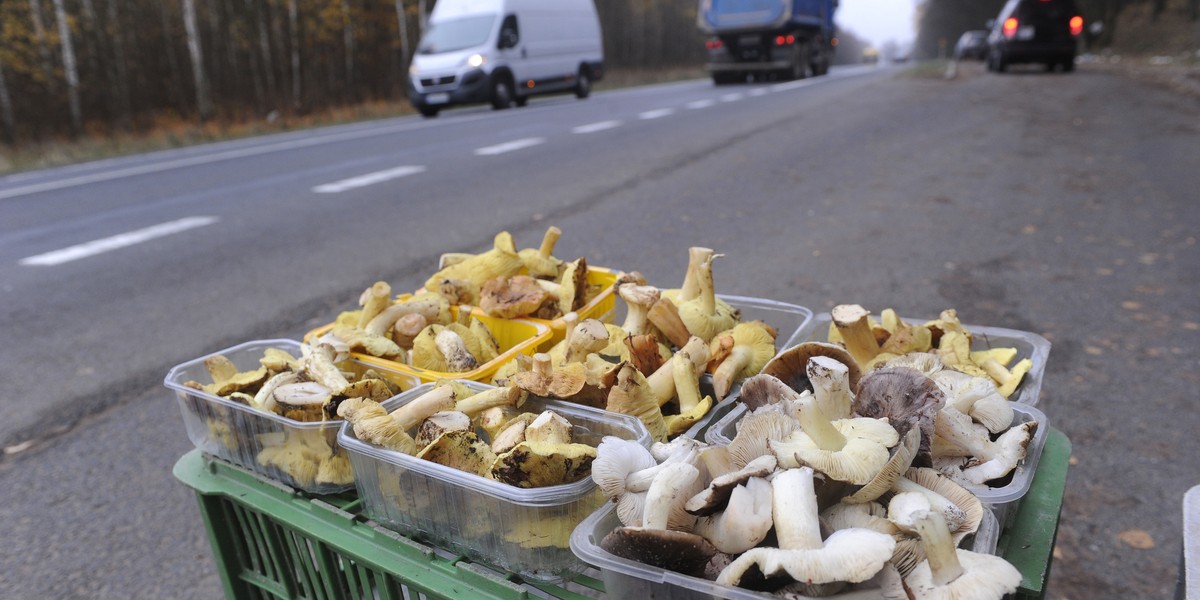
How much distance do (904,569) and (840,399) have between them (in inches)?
12.4

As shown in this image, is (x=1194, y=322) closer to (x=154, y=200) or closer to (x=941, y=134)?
(x=941, y=134)

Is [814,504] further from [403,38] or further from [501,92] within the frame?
[403,38]

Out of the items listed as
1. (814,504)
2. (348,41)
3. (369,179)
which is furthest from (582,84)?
(814,504)

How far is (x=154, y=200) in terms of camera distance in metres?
8.11

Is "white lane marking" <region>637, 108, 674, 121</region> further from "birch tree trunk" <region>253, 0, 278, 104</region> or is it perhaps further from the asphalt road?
"birch tree trunk" <region>253, 0, 278, 104</region>

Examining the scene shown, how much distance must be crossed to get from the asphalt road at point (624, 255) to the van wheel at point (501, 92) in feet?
18.4

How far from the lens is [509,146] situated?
1042 centimetres

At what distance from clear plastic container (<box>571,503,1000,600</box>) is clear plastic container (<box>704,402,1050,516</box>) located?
0.12ft

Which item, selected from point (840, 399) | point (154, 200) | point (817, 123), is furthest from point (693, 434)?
point (817, 123)

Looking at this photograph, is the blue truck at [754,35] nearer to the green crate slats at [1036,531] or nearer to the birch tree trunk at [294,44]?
the birch tree trunk at [294,44]

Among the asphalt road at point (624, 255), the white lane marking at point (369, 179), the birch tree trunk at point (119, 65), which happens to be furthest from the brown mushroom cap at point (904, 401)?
the birch tree trunk at point (119, 65)

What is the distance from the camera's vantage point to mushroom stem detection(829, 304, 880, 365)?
155 cm

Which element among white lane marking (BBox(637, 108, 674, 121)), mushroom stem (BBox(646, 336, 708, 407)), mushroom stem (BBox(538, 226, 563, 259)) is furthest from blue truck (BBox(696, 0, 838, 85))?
mushroom stem (BBox(646, 336, 708, 407))

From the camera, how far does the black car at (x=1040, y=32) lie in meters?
18.2
